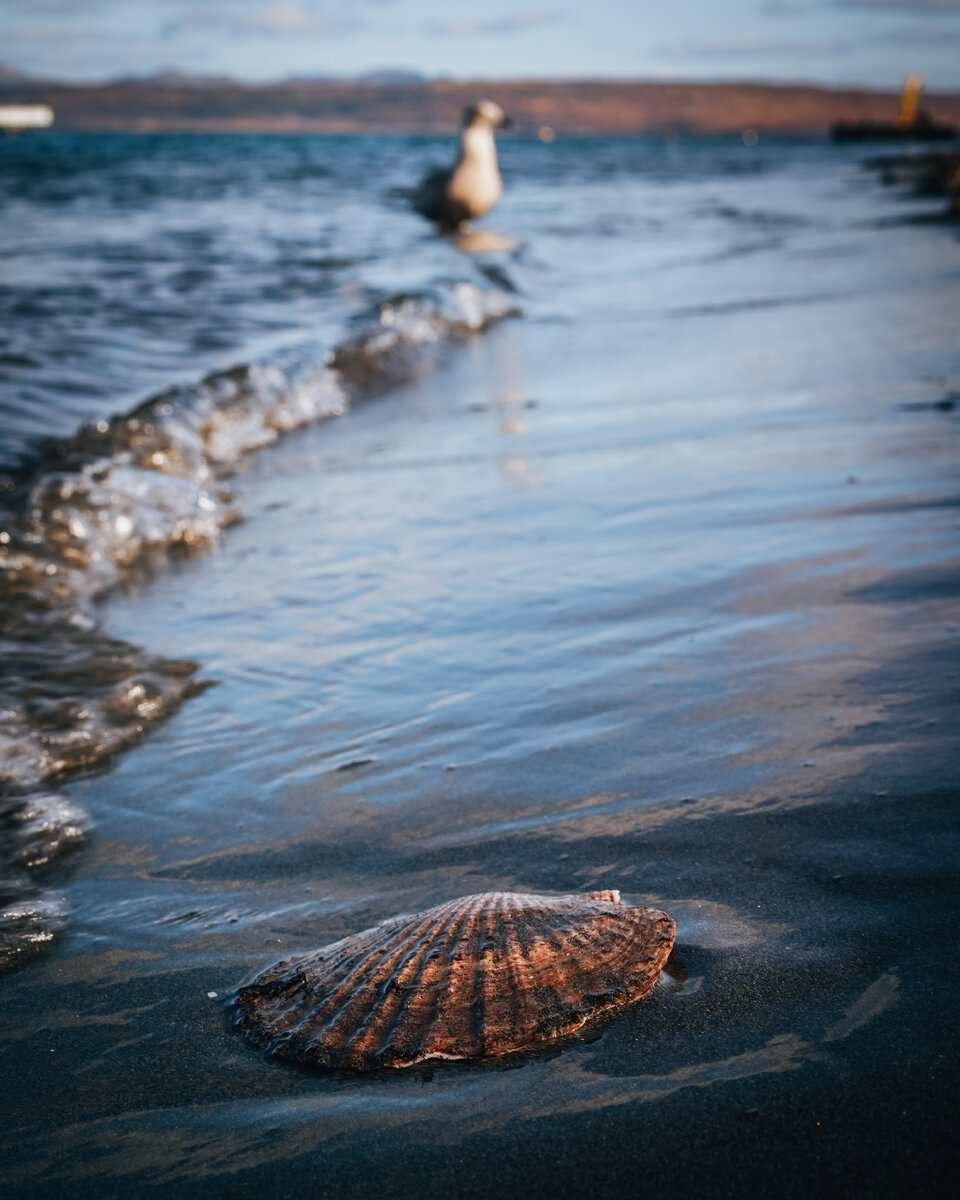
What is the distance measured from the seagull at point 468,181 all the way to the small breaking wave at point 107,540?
6773mm

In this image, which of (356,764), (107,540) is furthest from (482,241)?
(356,764)

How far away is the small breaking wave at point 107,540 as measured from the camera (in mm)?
2846

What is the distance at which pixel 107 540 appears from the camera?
466 cm

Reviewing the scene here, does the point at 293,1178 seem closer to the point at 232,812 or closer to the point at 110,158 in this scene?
the point at 232,812

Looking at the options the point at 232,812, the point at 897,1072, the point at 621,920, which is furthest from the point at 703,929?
the point at 232,812

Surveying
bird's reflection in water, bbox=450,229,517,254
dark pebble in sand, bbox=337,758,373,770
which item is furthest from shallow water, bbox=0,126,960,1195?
bird's reflection in water, bbox=450,229,517,254

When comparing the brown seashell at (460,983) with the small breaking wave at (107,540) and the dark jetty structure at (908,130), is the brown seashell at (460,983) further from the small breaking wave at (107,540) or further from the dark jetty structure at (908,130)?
the dark jetty structure at (908,130)

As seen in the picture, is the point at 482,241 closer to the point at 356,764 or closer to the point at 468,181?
the point at 468,181

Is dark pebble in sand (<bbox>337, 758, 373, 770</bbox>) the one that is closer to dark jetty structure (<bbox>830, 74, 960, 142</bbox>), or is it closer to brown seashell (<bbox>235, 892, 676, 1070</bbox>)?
brown seashell (<bbox>235, 892, 676, 1070</bbox>)

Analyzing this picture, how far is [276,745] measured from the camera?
2.79m

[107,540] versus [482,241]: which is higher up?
[482,241]

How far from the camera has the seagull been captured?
14742 millimetres

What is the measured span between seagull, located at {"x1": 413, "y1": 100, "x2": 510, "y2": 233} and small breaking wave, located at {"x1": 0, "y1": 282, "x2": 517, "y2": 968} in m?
6.77

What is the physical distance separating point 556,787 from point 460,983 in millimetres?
805
